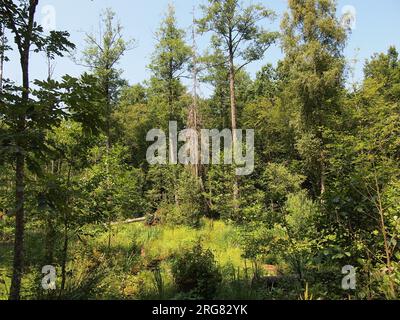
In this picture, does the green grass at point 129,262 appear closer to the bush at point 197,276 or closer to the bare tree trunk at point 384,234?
the bush at point 197,276

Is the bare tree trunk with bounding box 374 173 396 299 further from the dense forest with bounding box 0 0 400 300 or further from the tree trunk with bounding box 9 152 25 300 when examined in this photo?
the tree trunk with bounding box 9 152 25 300

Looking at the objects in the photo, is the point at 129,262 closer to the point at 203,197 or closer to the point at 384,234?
the point at 384,234

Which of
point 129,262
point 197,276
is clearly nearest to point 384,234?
point 197,276

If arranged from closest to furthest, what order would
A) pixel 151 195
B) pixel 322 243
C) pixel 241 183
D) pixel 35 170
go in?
1. pixel 35 170
2. pixel 322 243
3. pixel 241 183
4. pixel 151 195

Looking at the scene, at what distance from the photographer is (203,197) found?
18672 mm

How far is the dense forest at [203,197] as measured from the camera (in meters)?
3.15

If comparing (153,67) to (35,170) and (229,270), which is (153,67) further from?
(35,170)

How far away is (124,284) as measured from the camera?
631 cm

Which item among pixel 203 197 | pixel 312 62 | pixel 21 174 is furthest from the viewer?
pixel 312 62

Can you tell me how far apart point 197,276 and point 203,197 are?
1266cm

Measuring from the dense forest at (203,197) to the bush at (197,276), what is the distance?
0.09 ft

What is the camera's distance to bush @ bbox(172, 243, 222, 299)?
566 cm
